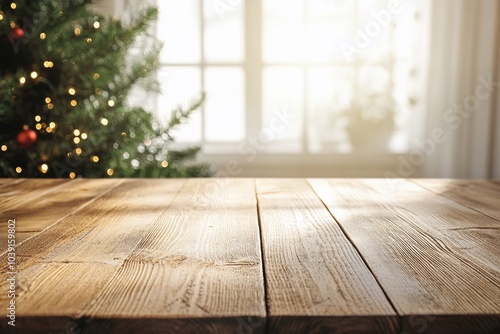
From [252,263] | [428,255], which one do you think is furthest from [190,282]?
[428,255]

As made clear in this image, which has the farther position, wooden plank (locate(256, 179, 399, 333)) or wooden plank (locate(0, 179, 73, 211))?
wooden plank (locate(0, 179, 73, 211))

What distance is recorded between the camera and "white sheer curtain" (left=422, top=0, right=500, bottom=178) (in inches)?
105

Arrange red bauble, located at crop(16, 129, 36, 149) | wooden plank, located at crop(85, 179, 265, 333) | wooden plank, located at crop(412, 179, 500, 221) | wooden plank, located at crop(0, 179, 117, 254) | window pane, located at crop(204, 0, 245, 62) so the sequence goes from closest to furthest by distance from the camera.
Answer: wooden plank, located at crop(85, 179, 265, 333), wooden plank, located at crop(0, 179, 117, 254), wooden plank, located at crop(412, 179, 500, 221), red bauble, located at crop(16, 129, 36, 149), window pane, located at crop(204, 0, 245, 62)

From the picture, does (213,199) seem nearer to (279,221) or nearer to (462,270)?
(279,221)

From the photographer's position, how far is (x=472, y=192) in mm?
1186

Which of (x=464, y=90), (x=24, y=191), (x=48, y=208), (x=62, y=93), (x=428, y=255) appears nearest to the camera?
(x=428, y=255)

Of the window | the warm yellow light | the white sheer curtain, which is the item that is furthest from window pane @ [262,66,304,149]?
the warm yellow light

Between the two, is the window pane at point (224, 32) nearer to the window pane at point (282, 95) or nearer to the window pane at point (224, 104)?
the window pane at point (224, 104)

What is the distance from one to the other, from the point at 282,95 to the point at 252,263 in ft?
7.66

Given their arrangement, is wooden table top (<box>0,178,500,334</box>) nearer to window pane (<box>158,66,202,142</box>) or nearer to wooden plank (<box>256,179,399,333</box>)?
wooden plank (<box>256,179,399,333</box>)

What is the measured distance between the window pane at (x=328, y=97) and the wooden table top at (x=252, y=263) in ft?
5.95

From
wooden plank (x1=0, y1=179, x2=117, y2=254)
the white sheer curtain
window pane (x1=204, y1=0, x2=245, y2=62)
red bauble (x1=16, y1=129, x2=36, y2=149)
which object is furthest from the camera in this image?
window pane (x1=204, y1=0, x2=245, y2=62)

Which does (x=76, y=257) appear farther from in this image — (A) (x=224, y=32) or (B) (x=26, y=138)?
(A) (x=224, y=32)

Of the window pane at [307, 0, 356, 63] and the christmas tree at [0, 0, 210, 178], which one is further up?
the window pane at [307, 0, 356, 63]
